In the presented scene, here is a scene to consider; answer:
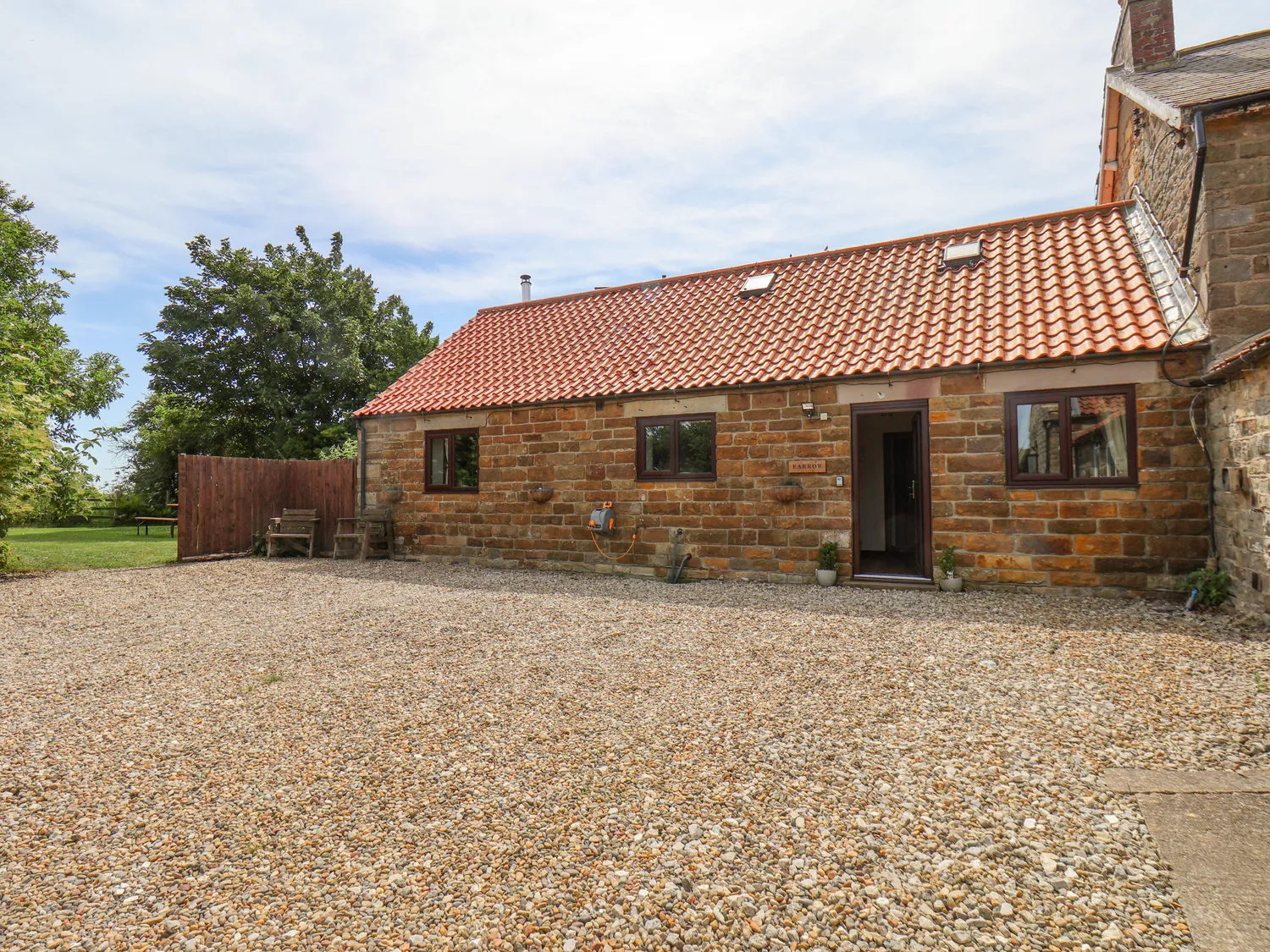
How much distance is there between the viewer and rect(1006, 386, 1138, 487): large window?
24.5ft

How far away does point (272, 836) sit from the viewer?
2682 millimetres

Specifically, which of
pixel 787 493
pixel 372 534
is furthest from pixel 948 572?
pixel 372 534

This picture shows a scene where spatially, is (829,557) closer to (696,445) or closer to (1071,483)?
(696,445)

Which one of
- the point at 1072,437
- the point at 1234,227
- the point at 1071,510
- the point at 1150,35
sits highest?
the point at 1150,35

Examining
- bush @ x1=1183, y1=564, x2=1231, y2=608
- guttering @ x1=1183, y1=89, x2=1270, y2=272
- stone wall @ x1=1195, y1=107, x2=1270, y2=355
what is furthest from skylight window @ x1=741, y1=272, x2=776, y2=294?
bush @ x1=1183, y1=564, x2=1231, y2=608

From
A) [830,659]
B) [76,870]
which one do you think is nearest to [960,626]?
[830,659]

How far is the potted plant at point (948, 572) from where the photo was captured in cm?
809

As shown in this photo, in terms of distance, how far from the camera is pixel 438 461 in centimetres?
1230

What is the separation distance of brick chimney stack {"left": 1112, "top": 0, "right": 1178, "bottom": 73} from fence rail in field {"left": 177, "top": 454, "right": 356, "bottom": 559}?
48.2 feet

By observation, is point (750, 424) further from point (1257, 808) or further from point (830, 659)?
point (1257, 808)

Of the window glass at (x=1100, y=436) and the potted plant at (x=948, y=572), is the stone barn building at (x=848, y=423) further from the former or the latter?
the potted plant at (x=948, y=572)

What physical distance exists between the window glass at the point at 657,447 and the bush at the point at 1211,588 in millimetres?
6123

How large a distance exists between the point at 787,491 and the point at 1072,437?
3.23 meters

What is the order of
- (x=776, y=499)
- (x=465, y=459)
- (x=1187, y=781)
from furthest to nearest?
(x=465, y=459), (x=776, y=499), (x=1187, y=781)
